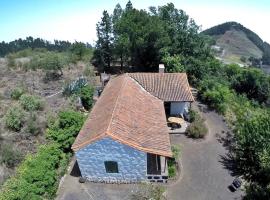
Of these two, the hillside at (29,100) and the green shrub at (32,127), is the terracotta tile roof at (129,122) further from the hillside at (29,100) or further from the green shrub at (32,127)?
the hillside at (29,100)

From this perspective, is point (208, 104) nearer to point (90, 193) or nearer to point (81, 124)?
point (81, 124)

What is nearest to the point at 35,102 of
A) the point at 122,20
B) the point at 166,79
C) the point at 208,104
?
the point at 166,79

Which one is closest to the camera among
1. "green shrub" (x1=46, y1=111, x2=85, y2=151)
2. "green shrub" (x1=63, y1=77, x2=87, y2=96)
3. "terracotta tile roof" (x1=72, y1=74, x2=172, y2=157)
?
"terracotta tile roof" (x1=72, y1=74, x2=172, y2=157)

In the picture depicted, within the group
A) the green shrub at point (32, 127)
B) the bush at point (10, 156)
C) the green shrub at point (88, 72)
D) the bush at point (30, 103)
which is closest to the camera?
the bush at point (10, 156)

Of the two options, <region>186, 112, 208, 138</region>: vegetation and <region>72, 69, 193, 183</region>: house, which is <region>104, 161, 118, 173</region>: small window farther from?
<region>186, 112, 208, 138</region>: vegetation

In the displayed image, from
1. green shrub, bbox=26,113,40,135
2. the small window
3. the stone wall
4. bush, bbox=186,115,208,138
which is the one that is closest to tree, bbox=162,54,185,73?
bush, bbox=186,115,208,138

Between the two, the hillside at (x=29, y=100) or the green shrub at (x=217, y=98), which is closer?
the hillside at (x=29, y=100)

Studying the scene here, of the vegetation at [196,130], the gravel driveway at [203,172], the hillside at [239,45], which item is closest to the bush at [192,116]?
the vegetation at [196,130]
